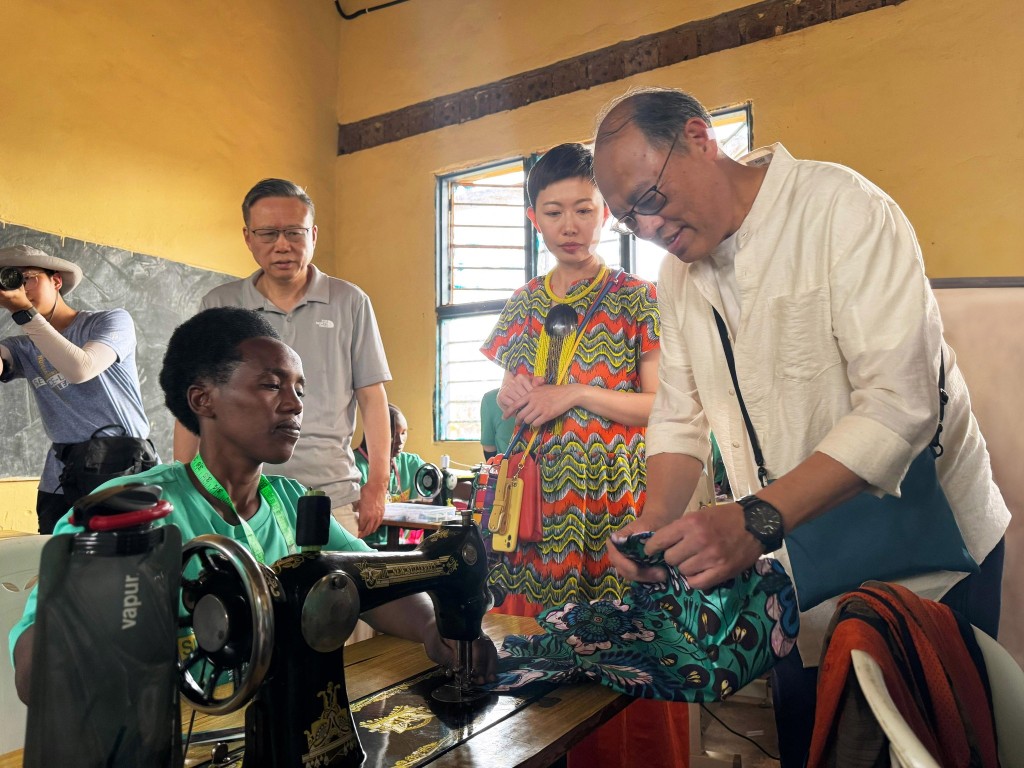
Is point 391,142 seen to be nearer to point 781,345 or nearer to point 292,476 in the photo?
point 292,476

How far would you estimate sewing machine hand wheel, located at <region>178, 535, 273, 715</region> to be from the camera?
787 millimetres

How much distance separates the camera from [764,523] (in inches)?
43.9

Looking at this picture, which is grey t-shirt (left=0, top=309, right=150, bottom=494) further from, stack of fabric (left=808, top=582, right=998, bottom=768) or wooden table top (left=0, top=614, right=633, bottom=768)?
stack of fabric (left=808, top=582, right=998, bottom=768)

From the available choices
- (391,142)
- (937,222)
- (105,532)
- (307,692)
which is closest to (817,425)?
(307,692)

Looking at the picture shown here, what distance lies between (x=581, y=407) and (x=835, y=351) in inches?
27.6

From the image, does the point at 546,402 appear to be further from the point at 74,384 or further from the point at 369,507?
the point at 74,384

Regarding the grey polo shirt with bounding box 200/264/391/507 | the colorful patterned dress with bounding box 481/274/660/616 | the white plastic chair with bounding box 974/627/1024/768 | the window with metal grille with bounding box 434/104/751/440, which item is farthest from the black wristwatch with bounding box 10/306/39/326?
the window with metal grille with bounding box 434/104/751/440

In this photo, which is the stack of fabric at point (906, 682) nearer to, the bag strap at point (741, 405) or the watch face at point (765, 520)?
the watch face at point (765, 520)

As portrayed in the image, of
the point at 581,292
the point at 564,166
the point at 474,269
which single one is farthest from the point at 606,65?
the point at 581,292

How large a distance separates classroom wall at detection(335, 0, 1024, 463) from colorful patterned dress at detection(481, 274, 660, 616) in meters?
3.24

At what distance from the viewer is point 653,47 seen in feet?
17.5

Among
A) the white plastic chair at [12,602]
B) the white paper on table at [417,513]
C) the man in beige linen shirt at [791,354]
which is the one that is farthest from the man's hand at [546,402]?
the white paper on table at [417,513]

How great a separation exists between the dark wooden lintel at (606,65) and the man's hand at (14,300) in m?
4.16

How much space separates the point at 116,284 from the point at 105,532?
4.80 meters
